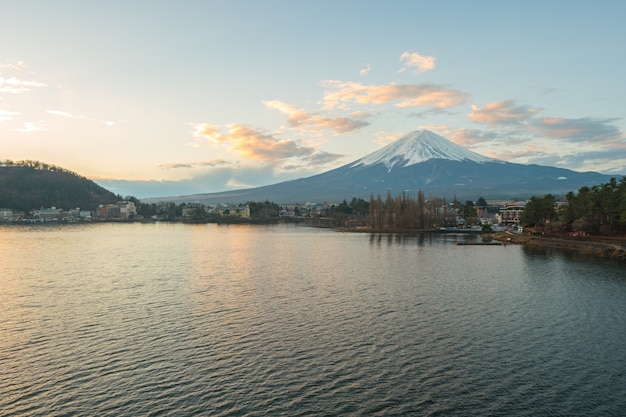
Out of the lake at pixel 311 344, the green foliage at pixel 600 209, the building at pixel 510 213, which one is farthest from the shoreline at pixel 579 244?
the building at pixel 510 213

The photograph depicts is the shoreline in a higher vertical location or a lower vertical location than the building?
lower

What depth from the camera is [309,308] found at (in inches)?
1249

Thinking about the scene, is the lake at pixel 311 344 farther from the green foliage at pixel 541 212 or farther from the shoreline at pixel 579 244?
the green foliage at pixel 541 212

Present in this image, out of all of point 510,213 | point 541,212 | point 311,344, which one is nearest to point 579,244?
point 541,212

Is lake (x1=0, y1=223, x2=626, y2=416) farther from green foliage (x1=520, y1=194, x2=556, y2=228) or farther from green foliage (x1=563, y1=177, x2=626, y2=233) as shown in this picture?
green foliage (x1=520, y1=194, x2=556, y2=228)

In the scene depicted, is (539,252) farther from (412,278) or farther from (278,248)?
(278,248)

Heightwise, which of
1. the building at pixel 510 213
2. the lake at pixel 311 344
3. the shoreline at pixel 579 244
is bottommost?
the lake at pixel 311 344

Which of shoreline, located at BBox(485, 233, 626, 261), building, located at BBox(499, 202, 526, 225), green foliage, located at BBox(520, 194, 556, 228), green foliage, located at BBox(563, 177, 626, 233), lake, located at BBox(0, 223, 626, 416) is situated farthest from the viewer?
building, located at BBox(499, 202, 526, 225)

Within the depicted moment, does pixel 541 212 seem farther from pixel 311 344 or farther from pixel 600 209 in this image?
pixel 311 344

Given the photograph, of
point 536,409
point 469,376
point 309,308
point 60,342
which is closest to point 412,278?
point 309,308

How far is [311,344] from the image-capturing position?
77.0 ft

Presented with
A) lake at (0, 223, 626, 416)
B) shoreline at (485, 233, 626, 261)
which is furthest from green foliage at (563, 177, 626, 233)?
lake at (0, 223, 626, 416)

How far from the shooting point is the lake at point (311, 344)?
16906mm

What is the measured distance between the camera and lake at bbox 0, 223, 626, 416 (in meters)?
16.9
